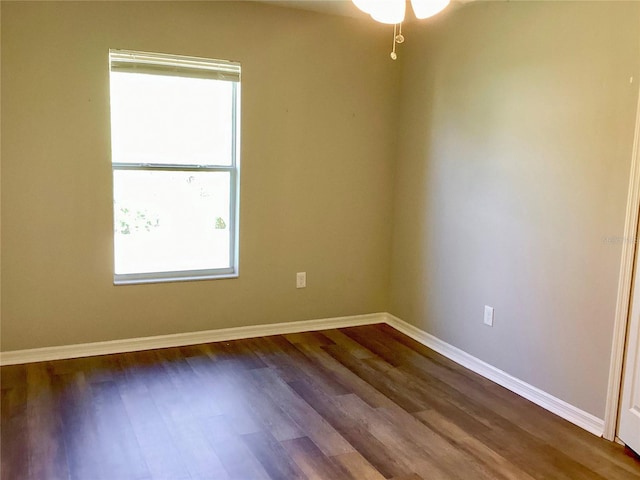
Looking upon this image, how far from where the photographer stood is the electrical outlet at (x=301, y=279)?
413 cm

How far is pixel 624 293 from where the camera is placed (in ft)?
8.50

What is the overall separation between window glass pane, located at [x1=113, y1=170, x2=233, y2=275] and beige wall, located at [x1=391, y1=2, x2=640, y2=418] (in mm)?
1425

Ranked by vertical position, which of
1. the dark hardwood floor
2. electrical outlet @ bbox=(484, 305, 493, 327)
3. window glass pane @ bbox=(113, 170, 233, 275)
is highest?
window glass pane @ bbox=(113, 170, 233, 275)

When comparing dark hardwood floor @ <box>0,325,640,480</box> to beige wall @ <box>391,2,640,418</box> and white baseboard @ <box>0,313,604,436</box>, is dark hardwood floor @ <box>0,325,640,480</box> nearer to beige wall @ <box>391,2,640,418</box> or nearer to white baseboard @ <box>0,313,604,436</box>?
white baseboard @ <box>0,313,604,436</box>

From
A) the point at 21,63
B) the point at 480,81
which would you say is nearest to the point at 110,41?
→ the point at 21,63

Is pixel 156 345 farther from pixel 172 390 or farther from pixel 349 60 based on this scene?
pixel 349 60

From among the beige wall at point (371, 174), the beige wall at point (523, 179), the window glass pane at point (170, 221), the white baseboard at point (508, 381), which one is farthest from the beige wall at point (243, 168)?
the white baseboard at point (508, 381)

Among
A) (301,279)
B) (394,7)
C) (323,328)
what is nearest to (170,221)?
(301,279)

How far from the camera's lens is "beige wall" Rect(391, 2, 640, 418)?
8.83 feet

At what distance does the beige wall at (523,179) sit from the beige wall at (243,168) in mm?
372

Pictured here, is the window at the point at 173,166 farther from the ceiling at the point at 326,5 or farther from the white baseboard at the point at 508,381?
the white baseboard at the point at 508,381

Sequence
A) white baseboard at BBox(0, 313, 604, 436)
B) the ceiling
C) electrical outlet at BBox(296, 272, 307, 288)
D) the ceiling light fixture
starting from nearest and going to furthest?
the ceiling light fixture < white baseboard at BBox(0, 313, 604, 436) < the ceiling < electrical outlet at BBox(296, 272, 307, 288)

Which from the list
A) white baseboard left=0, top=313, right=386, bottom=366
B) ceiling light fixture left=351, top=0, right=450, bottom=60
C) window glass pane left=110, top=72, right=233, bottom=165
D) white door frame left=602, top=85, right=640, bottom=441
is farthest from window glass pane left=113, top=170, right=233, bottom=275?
white door frame left=602, top=85, right=640, bottom=441

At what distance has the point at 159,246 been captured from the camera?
376 cm
